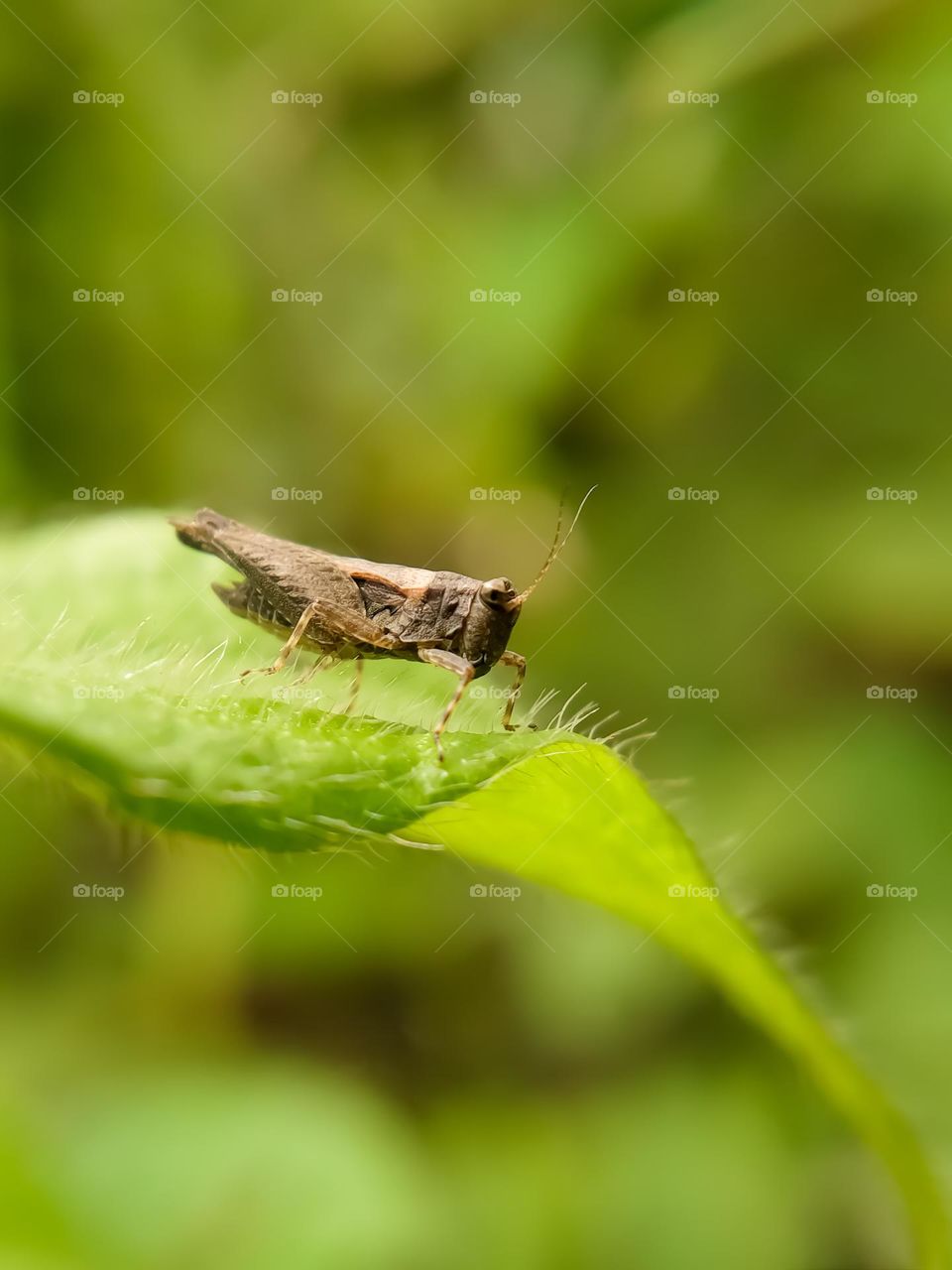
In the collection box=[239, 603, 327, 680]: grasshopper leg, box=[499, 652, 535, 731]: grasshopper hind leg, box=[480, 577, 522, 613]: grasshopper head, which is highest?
box=[480, 577, 522, 613]: grasshopper head

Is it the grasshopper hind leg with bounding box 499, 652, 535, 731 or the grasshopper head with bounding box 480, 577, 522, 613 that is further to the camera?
the grasshopper head with bounding box 480, 577, 522, 613

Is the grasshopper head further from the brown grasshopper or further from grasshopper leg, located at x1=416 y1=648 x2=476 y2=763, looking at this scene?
grasshopper leg, located at x1=416 y1=648 x2=476 y2=763

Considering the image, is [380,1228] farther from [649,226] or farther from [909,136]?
[909,136]

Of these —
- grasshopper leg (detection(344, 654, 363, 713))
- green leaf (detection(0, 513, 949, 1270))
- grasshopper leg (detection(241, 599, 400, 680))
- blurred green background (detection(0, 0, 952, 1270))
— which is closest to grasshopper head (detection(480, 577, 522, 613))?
grasshopper leg (detection(241, 599, 400, 680))

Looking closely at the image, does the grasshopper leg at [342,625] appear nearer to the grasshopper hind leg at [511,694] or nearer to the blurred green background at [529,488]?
the grasshopper hind leg at [511,694]

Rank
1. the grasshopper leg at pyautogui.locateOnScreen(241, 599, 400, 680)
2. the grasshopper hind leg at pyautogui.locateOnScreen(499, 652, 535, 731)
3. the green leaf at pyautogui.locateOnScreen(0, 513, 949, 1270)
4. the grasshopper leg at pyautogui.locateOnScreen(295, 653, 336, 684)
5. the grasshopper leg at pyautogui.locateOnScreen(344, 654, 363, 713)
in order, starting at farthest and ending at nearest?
the grasshopper leg at pyautogui.locateOnScreen(241, 599, 400, 680)
the grasshopper hind leg at pyautogui.locateOnScreen(499, 652, 535, 731)
the grasshopper leg at pyautogui.locateOnScreen(295, 653, 336, 684)
the grasshopper leg at pyautogui.locateOnScreen(344, 654, 363, 713)
the green leaf at pyautogui.locateOnScreen(0, 513, 949, 1270)

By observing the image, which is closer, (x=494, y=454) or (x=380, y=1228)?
(x=380, y=1228)

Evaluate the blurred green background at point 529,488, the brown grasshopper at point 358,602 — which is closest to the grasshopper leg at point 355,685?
the brown grasshopper at point 358,602

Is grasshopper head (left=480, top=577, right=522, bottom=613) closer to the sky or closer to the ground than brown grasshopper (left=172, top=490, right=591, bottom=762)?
closer to the sky

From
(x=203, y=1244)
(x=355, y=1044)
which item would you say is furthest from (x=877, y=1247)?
(x=203, y=1244)
